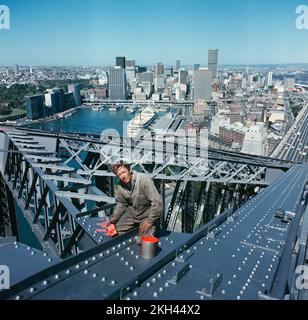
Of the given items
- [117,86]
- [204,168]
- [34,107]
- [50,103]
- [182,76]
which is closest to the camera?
[204,168]

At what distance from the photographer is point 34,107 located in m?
23.1

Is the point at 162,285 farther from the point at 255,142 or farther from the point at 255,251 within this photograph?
the point at 255,142

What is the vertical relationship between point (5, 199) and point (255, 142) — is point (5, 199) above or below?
above

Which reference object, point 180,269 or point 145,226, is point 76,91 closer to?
point 145,226

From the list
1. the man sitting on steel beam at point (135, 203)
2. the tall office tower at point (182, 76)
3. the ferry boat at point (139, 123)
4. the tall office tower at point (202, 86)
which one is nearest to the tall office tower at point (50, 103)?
the ferry boat at point (139, 123)

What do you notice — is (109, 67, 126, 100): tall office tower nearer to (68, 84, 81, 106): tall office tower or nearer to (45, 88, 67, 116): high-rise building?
(68, 84, 81, 106): tall office tower

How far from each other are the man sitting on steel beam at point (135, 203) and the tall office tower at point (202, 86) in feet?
126

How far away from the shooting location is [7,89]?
2952cm

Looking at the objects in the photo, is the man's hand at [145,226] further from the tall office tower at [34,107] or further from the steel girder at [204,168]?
the tall office tower at [34,107]

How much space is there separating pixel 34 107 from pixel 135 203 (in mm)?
24067

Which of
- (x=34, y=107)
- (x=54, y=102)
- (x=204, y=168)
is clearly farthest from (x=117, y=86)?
(x=204, y=168)

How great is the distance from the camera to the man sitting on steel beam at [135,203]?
1191 millimetres
